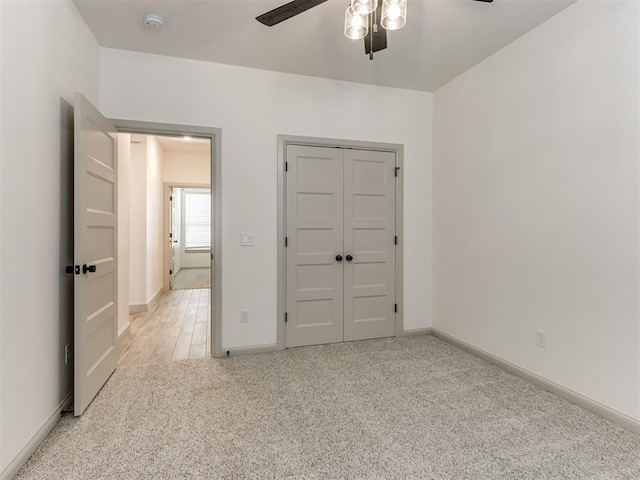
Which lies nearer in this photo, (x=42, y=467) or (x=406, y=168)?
(x=42, y=467)

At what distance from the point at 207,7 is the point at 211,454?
2.79 m

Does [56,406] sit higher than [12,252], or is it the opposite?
[12,252]

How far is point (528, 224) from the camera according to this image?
261 centimetres

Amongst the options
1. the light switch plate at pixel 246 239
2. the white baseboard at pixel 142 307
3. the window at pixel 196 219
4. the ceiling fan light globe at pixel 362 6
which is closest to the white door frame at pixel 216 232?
the light switch plate at pixel 246 239

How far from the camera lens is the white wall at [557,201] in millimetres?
2006

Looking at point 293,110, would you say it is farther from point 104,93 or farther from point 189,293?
point 189,293

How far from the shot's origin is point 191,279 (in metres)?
8.20

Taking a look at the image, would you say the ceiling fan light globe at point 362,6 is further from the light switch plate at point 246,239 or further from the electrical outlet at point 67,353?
the electrical outlet at point 67,353

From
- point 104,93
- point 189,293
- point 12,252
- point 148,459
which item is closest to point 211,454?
point 148,459

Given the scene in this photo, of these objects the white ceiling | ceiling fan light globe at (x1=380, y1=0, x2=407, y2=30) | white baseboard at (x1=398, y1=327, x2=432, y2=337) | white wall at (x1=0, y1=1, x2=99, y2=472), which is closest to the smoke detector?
the white ceiling

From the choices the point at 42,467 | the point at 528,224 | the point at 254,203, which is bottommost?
the point at 42,467

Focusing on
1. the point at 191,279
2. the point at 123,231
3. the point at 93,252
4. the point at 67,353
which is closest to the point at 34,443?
the point at 67,353

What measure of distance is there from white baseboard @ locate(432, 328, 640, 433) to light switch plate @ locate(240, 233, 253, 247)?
232cm

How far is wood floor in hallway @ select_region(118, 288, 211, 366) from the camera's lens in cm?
313
